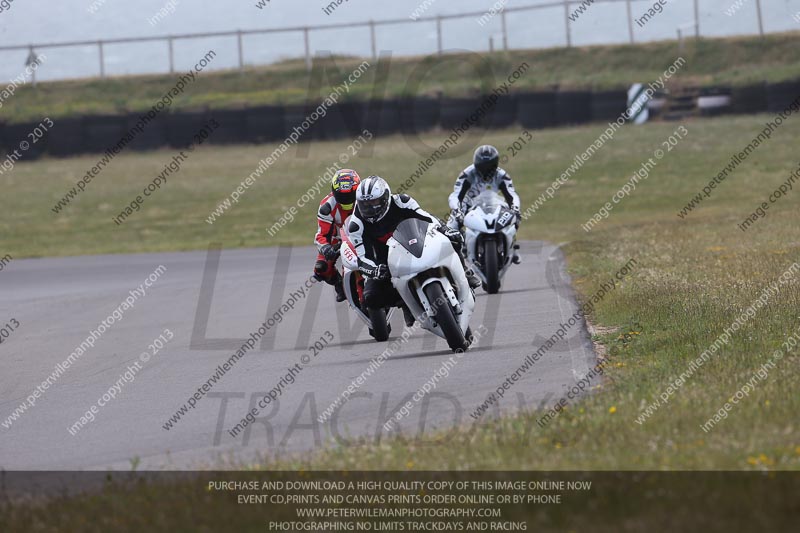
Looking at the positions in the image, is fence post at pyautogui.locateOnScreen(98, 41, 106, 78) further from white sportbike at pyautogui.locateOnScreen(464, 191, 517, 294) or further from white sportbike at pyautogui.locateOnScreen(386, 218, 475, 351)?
white sportbike at pyautogui.locateOnScreen(386, 218, 475, 351)

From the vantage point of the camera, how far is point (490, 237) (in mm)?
14844

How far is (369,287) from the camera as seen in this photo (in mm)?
11188

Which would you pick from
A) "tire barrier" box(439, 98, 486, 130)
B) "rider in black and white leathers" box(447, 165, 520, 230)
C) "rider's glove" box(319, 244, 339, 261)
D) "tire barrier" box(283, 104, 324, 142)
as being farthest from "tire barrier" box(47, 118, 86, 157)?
"rider's glove" box(319, 244, 339, 261)

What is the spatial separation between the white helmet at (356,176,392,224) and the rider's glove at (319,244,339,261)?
4.97ft

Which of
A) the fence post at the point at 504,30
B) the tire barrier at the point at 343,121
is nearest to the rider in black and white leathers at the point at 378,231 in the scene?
the tire barrier at the point at 343,121

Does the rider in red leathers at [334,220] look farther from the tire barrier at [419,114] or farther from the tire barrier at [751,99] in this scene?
the tire barrier at [751,99]

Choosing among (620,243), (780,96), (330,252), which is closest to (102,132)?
(780,96)

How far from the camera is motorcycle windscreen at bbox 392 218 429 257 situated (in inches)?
411

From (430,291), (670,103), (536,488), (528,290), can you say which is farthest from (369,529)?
(670,103)

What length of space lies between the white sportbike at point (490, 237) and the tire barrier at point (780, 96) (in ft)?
82.5

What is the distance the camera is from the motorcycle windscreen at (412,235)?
10.4 metres

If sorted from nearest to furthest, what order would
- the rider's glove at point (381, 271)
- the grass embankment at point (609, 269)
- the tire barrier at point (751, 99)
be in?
the grass embankment at point (609, 269) < the rider's glove at point (381, 271) < the tire barrier at point (751, 99)

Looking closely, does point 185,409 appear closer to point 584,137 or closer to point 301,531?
point 301,531

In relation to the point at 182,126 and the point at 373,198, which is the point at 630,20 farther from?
the point at 373,198
